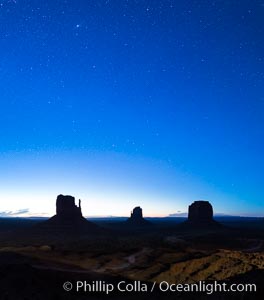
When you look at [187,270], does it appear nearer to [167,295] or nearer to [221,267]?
[221,267]

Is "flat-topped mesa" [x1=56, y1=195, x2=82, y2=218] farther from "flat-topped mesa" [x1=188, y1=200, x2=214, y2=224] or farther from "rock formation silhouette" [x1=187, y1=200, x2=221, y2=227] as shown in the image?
"flat-topped mesa" [x1=188, y1=200, x2=214, y2=224]

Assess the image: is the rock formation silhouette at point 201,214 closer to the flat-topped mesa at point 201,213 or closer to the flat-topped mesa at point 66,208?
the flat-topped mesa at point 201,213

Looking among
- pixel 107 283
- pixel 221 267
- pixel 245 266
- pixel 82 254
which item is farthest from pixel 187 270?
pixel 82 254

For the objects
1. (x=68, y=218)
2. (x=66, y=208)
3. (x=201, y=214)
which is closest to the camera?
(x=68, y=218)

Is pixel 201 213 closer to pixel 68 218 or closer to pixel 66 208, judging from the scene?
pixel 68 218

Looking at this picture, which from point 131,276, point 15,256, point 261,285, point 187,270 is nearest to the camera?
point 261,285

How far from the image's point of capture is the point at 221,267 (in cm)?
3928

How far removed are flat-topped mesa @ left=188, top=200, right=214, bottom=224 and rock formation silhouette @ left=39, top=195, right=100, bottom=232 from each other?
59058 mm

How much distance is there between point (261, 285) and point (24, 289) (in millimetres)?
18560

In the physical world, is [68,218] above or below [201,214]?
above

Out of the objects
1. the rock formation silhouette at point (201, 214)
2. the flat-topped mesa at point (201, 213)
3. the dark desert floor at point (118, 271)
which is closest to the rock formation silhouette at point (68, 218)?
the rock formation silhouette at point (201, 214)

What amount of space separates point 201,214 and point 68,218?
231 ft

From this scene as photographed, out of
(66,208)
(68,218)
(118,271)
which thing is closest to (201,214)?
(68,218)

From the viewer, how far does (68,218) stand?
394ft
